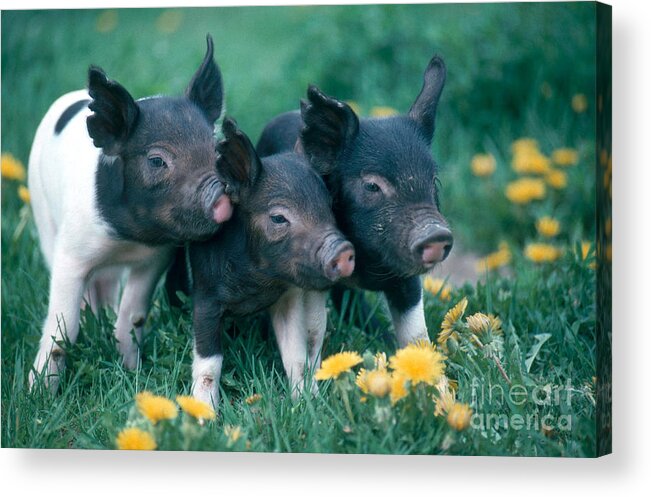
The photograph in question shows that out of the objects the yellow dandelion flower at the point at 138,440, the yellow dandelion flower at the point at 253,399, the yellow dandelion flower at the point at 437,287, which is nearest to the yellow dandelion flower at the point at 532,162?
the yellow dandelion flower at the point at 437,287

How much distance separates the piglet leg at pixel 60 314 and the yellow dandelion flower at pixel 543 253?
2.07 metres

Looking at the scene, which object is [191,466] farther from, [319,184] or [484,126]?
[484,126]

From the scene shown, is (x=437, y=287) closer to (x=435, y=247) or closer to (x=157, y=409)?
(x=435, y=247)

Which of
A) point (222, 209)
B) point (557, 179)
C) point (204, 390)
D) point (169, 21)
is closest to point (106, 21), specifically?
point (169, 21)

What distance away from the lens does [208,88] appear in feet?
14.0

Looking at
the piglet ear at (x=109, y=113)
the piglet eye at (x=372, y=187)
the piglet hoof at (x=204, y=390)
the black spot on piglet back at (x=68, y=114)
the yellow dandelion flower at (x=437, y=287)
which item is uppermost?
the black spot on piglet back at (x=68, y=114)

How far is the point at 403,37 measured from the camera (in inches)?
245

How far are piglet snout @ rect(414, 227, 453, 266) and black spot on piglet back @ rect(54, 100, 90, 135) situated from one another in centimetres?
157

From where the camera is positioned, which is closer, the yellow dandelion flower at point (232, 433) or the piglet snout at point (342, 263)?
the piglet snout at point (342, 263)

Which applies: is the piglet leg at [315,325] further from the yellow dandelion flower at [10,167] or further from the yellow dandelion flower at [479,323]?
the yellow dandelion flower at [10,167]

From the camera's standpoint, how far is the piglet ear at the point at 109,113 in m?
3.95

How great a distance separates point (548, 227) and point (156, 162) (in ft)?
7.75

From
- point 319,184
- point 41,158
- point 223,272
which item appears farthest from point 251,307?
point 41,158

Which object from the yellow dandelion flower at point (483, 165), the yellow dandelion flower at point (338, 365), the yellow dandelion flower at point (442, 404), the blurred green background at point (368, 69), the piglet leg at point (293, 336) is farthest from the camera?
→ the yellow dandelion flower at point (483, 165)
